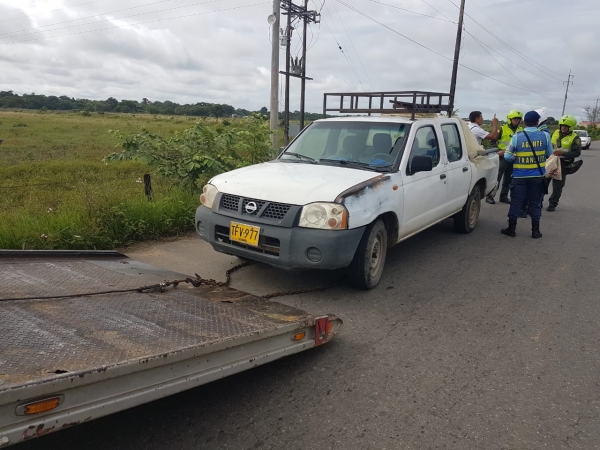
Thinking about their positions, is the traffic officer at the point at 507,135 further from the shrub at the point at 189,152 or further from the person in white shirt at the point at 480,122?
the shrub at the point at 189,152

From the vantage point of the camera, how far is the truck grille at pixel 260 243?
166 inches

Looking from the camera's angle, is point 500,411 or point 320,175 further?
point 320,175

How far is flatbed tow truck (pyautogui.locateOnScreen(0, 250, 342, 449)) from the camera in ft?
6.08

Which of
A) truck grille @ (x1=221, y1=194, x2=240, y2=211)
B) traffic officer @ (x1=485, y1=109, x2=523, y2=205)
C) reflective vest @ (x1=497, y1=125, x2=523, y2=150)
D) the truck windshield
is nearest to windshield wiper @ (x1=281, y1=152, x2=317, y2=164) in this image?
the truck windshield

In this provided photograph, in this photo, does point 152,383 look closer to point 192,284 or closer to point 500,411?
point 192,284

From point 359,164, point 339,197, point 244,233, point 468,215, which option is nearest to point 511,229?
point 468,215

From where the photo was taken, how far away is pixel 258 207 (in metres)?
4.35

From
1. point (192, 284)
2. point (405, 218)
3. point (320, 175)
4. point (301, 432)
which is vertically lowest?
point (301, 432)

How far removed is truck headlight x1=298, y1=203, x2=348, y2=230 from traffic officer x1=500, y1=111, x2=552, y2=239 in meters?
4.01

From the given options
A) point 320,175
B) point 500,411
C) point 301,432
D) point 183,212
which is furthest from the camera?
point 183,212

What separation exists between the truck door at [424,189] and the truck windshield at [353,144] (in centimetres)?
22

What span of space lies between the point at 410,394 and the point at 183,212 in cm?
472

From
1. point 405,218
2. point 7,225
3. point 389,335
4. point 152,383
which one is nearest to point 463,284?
point 405,218

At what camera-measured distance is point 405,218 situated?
16.5 feet
